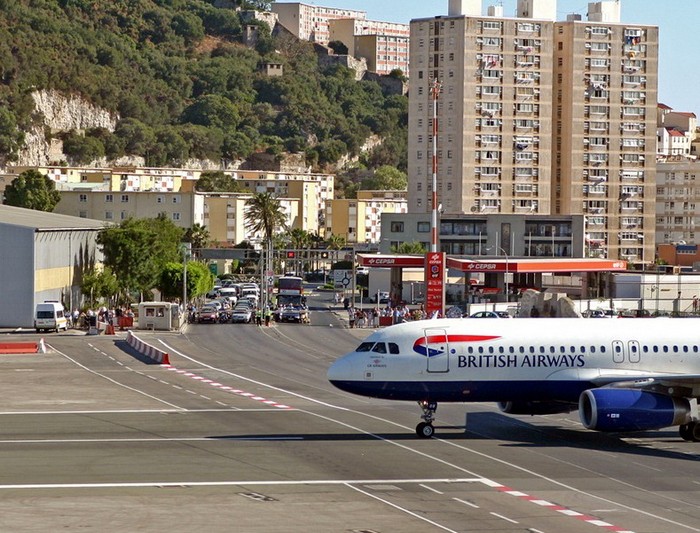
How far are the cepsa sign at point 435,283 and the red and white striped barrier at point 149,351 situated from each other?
22461 millimetres

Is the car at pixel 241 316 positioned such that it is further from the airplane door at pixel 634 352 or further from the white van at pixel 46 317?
the airplane door at pixel 634 352

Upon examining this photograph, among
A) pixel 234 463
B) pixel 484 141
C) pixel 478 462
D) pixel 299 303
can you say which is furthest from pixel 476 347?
pixel 484 141

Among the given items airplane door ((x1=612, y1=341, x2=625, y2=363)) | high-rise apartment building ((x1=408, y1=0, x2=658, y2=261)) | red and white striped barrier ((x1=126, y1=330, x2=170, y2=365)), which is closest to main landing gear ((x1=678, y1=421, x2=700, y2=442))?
airplane door ((x1=612, y1=341, x2=625, y2=363))

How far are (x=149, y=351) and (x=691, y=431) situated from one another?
4071cm

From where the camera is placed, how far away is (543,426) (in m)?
47.1

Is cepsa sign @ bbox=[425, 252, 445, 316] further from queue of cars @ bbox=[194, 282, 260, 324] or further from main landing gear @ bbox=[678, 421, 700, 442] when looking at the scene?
main landing gear @ bbox=[678, 421, 700, 442]

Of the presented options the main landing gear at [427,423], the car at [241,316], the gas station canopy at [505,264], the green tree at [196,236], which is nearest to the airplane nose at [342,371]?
the main landing gear at [427,423]

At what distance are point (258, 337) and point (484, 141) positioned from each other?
92.2 m

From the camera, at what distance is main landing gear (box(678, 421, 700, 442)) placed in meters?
43.3

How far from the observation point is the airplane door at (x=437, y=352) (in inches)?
1671

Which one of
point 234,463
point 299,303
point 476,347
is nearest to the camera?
point 234,463

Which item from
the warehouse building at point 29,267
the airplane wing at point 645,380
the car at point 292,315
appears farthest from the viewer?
the car at point 292,315

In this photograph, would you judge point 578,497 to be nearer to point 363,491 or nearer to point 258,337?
point 363,491

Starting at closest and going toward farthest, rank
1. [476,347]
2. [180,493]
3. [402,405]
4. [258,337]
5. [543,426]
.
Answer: [180,493] < [476,347] < [543,426] < [402,405] < [258,337]
